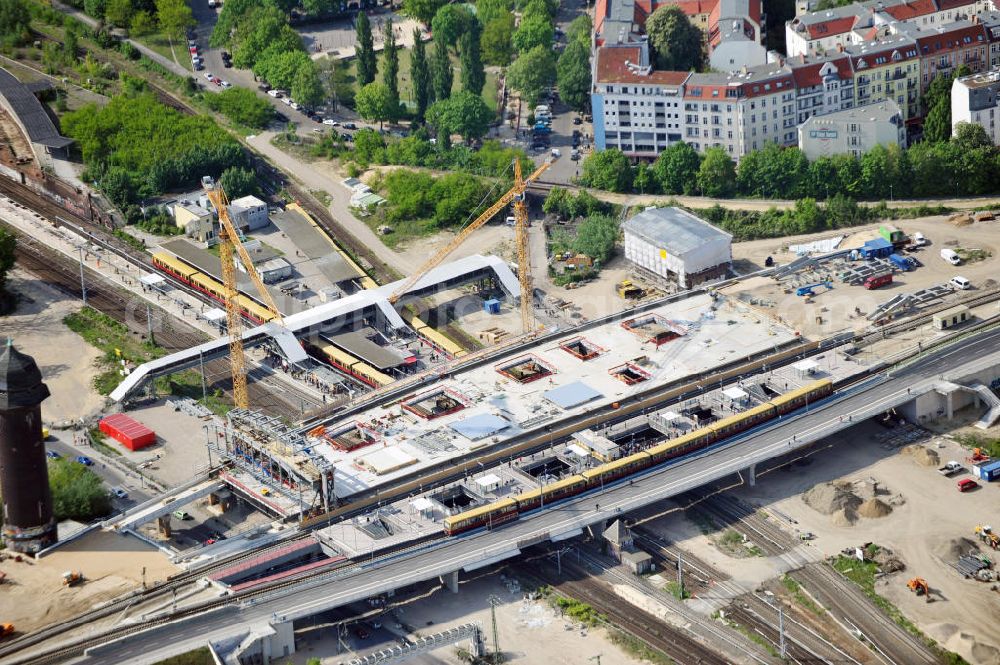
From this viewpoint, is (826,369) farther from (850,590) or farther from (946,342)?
(850,590)

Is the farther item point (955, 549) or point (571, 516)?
point (571, 516)

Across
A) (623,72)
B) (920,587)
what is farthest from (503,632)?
(623,72)

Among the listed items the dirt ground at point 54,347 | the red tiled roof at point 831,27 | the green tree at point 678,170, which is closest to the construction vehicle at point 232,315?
the dirt ground at point 54,347

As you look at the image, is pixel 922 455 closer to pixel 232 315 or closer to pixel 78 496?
pixel 232 315

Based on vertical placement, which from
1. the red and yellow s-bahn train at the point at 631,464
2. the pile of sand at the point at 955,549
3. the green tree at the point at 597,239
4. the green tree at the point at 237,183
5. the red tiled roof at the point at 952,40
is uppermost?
the red tiled roof at the point at 952,40

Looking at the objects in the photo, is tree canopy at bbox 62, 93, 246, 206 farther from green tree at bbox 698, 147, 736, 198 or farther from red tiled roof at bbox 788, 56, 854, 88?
red tiled roof at bbox 788, 56, 854, 88

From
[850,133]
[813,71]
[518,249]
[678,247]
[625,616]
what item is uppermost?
[813,71]

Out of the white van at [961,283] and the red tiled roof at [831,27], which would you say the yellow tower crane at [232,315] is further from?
the red tiled roof at [831,27]
